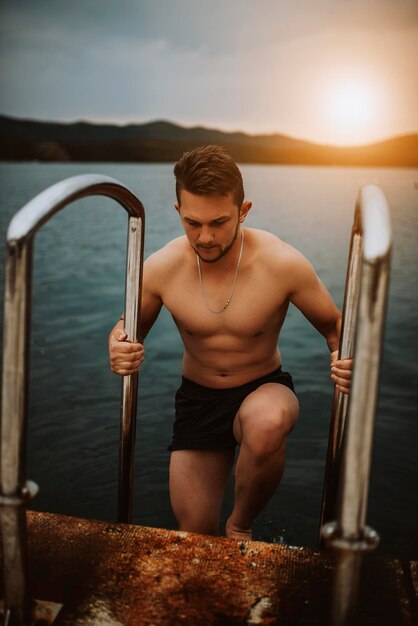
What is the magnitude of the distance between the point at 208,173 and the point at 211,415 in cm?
97

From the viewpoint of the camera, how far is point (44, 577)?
158cm

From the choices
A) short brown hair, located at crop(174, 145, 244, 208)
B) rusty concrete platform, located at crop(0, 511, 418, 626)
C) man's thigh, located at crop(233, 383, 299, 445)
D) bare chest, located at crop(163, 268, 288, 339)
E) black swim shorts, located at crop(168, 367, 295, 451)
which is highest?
short brown hair, located at crop(174, 145, 244, 208)

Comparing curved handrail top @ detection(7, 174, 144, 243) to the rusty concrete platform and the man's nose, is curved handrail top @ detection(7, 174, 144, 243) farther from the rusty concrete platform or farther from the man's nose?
the rusty concrete platform

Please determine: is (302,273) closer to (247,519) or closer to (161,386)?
(247,519)

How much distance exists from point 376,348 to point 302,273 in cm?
148

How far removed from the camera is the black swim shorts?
2.66m

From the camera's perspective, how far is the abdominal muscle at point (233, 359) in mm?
2705

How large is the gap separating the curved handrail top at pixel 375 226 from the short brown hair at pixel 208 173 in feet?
3.17

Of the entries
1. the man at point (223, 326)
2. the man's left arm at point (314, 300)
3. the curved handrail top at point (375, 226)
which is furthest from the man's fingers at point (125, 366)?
the curved handrail top at point (375, 226)

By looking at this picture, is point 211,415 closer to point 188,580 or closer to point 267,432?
point 267,432

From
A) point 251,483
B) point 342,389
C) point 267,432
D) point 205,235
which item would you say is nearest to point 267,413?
point 267,432

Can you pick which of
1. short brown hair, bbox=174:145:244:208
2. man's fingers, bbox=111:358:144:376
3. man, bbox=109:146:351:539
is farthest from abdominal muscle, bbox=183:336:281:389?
man's fingers, bbox=111:358:144:376

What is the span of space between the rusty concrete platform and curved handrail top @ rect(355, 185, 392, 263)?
848 millimetres

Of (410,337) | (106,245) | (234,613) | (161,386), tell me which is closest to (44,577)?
(234,613)
